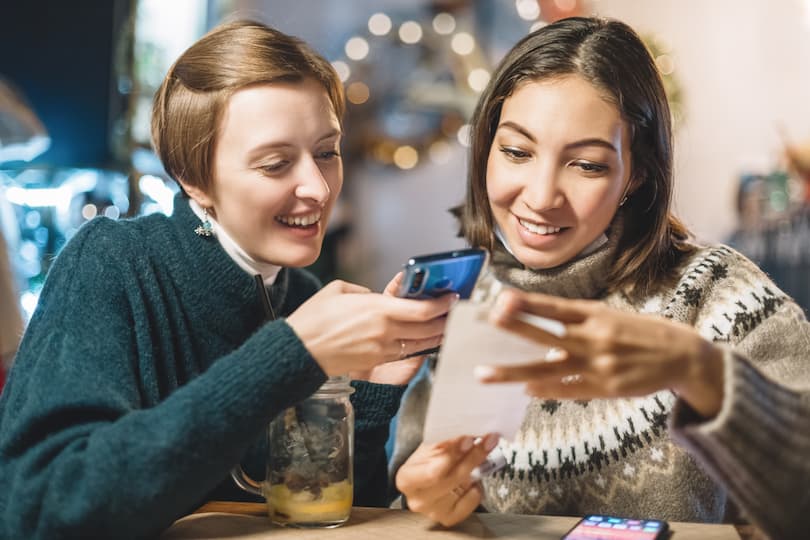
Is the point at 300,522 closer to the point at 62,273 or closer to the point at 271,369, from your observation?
the point at 271,369

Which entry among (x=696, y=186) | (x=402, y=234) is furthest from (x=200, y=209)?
(x=696, y=186)

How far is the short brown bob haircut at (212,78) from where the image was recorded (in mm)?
1295

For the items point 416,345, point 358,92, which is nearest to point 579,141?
point 416,345

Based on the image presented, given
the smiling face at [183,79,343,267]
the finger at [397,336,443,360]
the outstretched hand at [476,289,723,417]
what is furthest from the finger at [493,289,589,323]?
the smiling face at [183,79,343,267]

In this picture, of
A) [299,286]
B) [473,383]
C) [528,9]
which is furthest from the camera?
[528,9]

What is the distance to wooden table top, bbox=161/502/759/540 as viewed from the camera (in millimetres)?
1126

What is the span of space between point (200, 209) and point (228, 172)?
0.39 feet

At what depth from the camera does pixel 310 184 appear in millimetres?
1291

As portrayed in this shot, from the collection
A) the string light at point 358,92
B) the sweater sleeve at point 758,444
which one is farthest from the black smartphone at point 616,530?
the string light at point 358,92

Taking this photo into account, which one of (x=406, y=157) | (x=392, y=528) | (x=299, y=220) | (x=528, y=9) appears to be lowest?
(x=406, y=157)

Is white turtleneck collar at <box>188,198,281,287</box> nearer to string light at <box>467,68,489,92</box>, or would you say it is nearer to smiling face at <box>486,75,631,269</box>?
smiling face at <box>486,75,631,269</box>

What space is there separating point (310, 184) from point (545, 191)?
0.36 metres

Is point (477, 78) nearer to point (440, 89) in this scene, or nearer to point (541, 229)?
point (440, 89)

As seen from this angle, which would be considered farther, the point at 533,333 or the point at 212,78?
the point at 212,78
